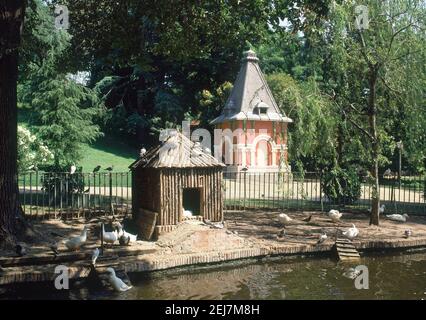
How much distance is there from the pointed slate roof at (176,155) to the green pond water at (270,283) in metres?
3.24

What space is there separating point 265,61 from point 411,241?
108ft

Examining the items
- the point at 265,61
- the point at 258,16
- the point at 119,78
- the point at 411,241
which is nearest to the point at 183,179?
the point at 258,16

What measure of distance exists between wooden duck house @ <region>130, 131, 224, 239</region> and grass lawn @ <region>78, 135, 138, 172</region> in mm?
19949

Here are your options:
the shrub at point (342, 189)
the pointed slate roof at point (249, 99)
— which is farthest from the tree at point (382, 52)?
the pointed slate roof at point (249, 99)

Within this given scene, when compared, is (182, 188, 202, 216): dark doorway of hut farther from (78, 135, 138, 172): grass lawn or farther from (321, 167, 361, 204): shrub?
(78, 135, 138, 172): grass lawn

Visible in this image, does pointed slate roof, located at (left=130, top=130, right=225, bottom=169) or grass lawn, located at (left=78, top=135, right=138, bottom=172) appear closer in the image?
pointed slate roof, located at (left=130, top=130, right=225, bottom=169)

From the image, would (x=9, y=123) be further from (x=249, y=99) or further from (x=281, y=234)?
(x=249, y=99)

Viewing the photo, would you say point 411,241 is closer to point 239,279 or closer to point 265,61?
point 239,279

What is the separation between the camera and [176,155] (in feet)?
43.6

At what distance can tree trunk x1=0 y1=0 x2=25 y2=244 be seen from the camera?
1123 centimetres

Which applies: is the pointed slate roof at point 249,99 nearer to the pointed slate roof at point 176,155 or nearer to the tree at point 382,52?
the tree at point 382,52

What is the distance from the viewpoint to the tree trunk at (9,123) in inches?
442

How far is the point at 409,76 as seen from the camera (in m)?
14.5

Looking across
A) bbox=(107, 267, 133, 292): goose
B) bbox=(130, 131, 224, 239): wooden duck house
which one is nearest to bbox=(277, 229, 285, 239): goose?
A: bbox=(130, 131, 224, 239): wooden duck house
